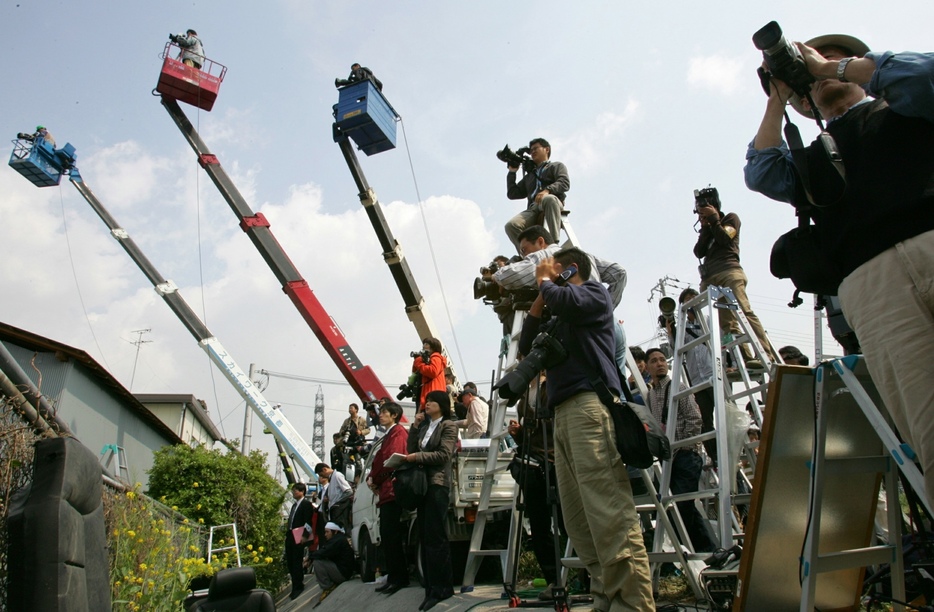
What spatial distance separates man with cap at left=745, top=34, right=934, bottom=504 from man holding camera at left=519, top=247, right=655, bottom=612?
Answer: 1279mm

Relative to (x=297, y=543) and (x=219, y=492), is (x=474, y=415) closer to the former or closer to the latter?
(x=297, y=543)

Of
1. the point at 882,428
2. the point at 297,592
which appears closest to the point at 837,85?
the point at 882,428

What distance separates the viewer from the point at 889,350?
1.76 metres

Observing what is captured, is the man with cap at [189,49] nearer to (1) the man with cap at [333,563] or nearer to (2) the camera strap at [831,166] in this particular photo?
(1) the man with cap at [333,563]

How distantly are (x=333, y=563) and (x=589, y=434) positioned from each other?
6.08 m

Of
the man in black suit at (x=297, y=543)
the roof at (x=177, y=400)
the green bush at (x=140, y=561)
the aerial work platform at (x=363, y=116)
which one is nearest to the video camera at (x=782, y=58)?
the green bush at (x=140, y=561)

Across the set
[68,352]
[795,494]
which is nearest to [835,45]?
[795,494]

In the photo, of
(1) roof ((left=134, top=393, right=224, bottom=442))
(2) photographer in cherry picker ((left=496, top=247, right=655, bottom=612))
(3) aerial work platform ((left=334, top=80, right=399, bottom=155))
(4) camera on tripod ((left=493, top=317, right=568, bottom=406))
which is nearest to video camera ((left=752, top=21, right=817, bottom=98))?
(2) photographer in cherry picker ((left=496, top=247, right=655, bottom=612))

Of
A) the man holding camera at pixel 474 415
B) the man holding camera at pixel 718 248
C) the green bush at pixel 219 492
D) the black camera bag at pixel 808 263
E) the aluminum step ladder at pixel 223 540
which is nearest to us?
the black camera bag at pixel 808 263

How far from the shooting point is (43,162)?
59.1ft

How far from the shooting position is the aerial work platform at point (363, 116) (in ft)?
49.8

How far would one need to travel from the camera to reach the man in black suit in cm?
916

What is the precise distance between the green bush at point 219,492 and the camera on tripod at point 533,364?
10.7 m

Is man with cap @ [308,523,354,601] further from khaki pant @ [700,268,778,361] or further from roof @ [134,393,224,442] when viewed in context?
roof @ [134,393,224,442]
